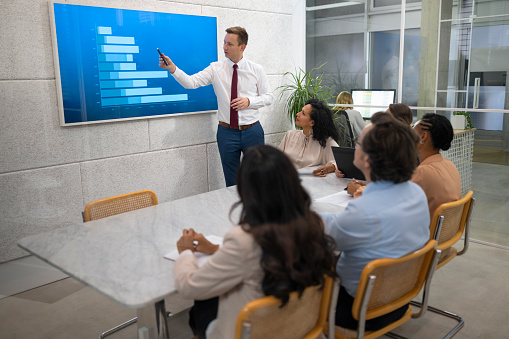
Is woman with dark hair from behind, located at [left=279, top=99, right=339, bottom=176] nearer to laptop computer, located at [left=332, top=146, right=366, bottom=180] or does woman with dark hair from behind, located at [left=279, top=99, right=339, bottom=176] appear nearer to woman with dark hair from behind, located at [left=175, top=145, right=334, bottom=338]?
laptop computer, located at [left=332, top=146, right=366, bottom=180]

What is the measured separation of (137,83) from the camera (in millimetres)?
4066

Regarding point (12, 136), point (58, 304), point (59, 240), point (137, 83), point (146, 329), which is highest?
point (137, 83)

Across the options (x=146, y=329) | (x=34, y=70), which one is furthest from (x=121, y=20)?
(x=146, y=329)

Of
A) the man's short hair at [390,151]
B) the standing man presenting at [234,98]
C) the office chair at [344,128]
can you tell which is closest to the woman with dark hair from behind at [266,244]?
the man's short hair at [390,151]

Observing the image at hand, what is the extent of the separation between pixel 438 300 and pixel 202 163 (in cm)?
250

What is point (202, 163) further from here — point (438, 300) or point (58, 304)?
point (438, 300)

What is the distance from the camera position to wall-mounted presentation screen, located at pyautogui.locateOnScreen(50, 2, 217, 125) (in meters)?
3.57

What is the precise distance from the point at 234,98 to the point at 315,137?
3.49 feet

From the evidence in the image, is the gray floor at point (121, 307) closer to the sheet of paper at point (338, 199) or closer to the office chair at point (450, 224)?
the office chair at point (450, 224)

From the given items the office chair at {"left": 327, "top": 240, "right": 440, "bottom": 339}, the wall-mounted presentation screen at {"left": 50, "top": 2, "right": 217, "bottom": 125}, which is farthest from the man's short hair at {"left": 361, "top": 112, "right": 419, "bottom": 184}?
the wall-mounted presentation screen at {"left": 50, "top": 2, "right": 217, "bottom": 125}

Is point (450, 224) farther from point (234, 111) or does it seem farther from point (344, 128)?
point (344, 128)

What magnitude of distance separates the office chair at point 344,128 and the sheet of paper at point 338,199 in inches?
89.4

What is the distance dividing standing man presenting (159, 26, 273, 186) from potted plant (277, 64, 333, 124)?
786 millimetres

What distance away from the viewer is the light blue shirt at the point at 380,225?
180 centimetres
